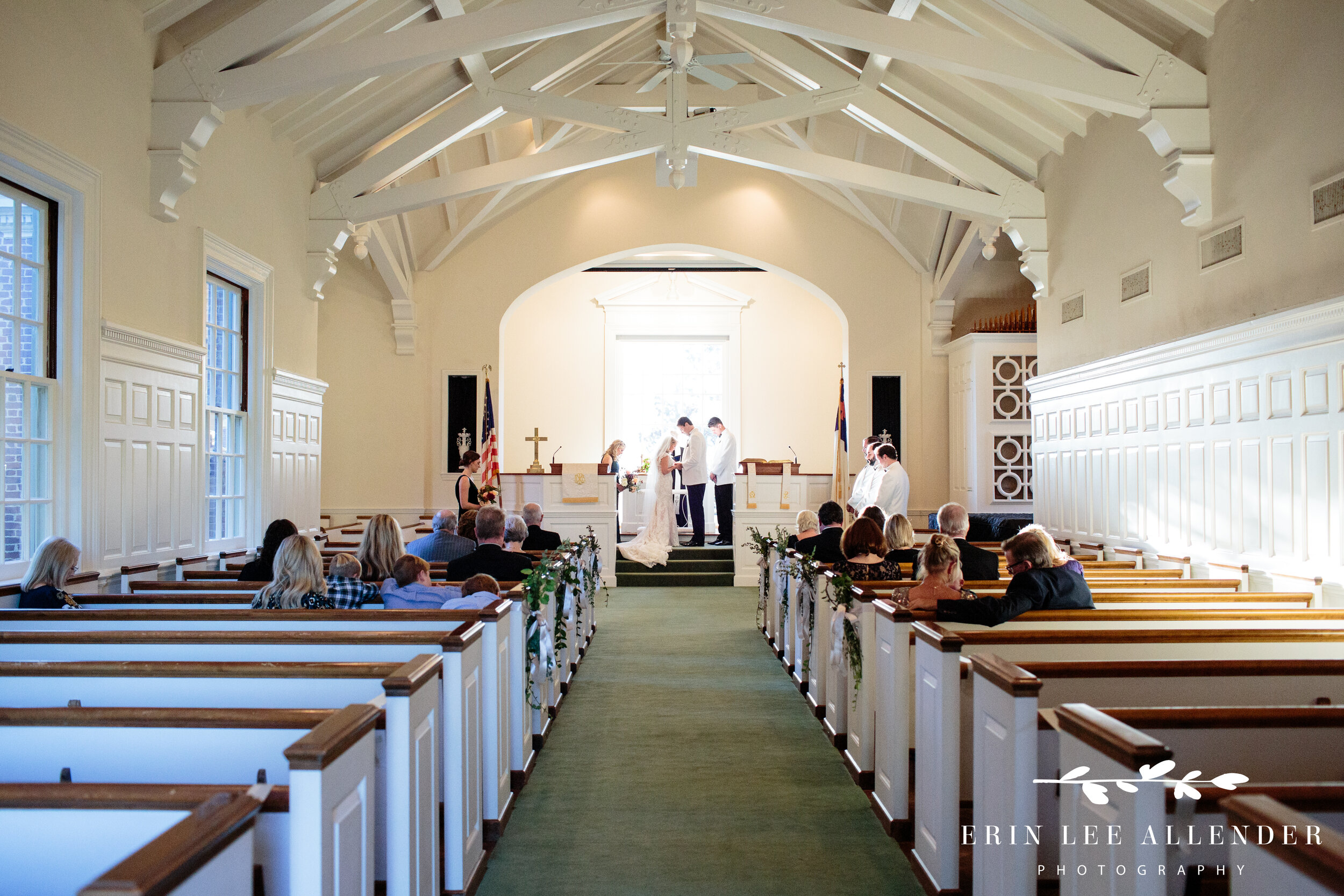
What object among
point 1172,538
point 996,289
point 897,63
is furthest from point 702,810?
point 996,289

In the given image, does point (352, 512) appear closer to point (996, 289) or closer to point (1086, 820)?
point (996, 289)

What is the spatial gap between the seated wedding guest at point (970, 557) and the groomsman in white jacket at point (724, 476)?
5.74 meters

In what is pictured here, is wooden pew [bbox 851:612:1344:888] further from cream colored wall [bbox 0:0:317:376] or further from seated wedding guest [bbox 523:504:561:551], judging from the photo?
cream colored wall [bbox 0:0:317:376]

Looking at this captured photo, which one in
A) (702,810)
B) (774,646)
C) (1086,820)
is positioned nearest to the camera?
(1086,820)

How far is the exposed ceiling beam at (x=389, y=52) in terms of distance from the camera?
5.83 metres

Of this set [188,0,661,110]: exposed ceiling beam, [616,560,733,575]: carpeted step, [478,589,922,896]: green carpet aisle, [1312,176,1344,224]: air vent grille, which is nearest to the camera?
[478,589,922,896]: green carpet aisle

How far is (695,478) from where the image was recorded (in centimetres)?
1141

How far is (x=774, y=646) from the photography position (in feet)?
22.9

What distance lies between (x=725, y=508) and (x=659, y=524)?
884 millimetres

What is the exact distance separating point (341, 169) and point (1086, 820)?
844 centimetres

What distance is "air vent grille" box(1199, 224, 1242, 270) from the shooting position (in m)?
5.65

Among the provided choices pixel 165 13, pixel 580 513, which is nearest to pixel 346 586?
pixel 165 13

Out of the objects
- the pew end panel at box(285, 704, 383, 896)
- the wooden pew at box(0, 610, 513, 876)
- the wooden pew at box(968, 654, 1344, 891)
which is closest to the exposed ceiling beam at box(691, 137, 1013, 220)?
the wooden pew at box(0, 610, 513, 876)

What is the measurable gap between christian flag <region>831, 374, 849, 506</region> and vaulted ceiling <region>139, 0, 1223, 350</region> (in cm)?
160
